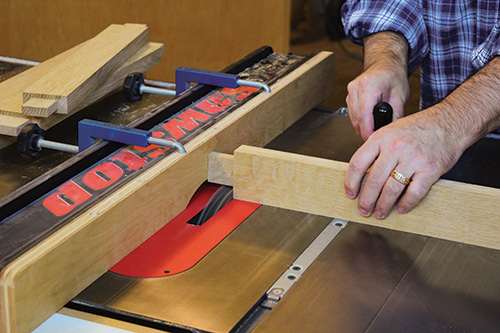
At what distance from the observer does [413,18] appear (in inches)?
73.5

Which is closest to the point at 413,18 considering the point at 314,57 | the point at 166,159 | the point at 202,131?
the point at 314,57

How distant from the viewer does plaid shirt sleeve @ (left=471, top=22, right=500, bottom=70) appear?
168 cm

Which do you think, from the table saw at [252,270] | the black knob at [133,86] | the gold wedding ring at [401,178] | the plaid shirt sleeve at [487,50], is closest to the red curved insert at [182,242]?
the table saw at [252,270]

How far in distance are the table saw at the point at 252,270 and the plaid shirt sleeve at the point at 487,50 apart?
0.63 metres

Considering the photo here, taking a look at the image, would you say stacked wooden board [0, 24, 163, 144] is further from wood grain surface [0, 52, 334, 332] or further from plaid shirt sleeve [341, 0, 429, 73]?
plaid shirt sleeve [341, 0, 429, 73]

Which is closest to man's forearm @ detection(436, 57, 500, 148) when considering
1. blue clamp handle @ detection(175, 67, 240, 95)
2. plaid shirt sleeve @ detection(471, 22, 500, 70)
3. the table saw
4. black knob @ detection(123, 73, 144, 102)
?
plaid shirt sleeve @ detection(471, 22, 500, 70)

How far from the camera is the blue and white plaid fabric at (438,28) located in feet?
5.84

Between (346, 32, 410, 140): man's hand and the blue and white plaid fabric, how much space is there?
5.0 inches

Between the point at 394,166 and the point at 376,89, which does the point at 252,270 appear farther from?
the point at 376,89

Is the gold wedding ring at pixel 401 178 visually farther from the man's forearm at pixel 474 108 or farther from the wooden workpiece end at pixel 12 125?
the wooden workpiece end at pixel 12 125

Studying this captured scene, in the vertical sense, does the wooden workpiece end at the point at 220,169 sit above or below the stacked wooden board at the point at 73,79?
below

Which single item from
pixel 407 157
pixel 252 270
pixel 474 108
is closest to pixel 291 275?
pixel 252 270

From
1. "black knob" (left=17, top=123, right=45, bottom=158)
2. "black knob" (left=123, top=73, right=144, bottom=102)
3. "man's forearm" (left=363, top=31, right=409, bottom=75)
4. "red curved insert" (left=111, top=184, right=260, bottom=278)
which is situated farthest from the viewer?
"black knob" (left=123, top=73, right=144, bottom=102)

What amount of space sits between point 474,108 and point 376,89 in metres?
0.24
